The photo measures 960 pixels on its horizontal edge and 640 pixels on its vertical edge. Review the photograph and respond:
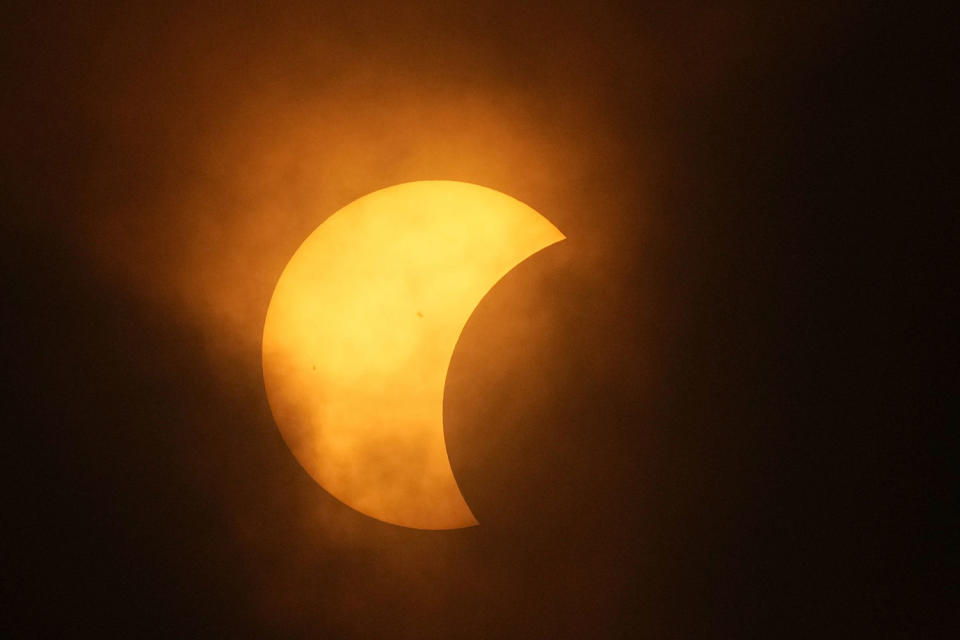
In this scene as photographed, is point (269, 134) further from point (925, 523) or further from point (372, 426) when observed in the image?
point (925, 523)

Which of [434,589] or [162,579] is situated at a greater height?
[434,589]

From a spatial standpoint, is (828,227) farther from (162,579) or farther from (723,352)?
(162,579)

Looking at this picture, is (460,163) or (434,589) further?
(434,589)

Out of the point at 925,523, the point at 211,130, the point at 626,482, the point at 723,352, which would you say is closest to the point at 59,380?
the point at 211,130

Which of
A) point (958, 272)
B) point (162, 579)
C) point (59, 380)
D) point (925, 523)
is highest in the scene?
point (958, 272)

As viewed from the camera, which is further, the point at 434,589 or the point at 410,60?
the point at 434,589

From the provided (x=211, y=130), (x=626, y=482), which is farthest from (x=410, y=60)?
(x=626, y=482)
